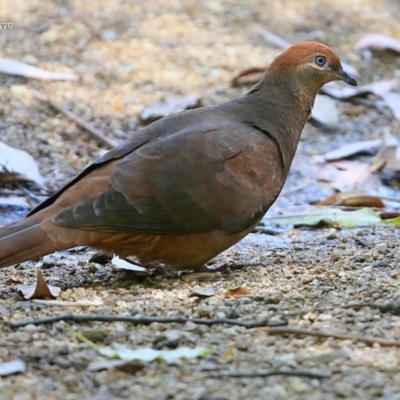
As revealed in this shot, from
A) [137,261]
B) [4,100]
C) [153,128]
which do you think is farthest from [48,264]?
[4,100]

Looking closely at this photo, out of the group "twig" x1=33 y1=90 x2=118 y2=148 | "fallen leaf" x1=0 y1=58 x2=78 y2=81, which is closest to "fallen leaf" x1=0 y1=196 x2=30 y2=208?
"twig" x1=33 y1=90 x2=118 y2=148

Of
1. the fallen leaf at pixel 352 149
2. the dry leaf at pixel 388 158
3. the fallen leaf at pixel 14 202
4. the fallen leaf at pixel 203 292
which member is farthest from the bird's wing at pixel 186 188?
the fallen leaf at pixel 352 149

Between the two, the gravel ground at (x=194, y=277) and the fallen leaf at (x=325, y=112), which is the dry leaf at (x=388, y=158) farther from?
the fallen leaf at (x=325, y=112)

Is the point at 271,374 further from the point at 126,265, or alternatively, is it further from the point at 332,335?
the point at 126,265

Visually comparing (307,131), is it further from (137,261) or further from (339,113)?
(137,261)

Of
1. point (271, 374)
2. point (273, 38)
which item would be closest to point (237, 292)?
point (271, 374)

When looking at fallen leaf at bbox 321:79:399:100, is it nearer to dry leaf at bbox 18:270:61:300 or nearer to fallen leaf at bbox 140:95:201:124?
fallen leaf at bbox 140:95:201:124
